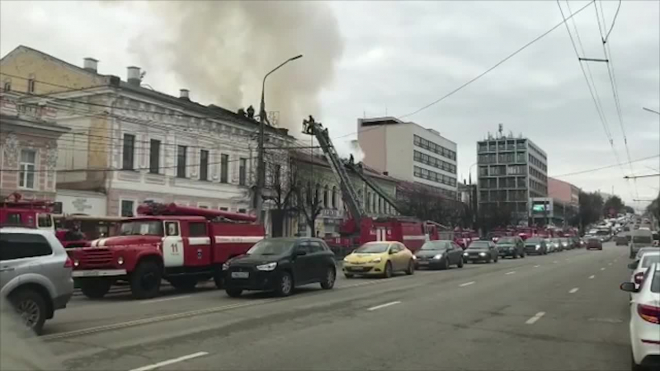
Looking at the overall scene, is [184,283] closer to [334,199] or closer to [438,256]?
[438,256]

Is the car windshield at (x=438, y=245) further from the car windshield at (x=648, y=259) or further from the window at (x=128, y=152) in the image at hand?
the car windshield at (x=648, y=259)

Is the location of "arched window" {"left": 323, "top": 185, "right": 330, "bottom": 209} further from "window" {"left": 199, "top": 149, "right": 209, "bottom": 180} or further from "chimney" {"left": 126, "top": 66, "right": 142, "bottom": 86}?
"chimney" {"left": 126, "top": 66, "right": 142, "bottom": 86}

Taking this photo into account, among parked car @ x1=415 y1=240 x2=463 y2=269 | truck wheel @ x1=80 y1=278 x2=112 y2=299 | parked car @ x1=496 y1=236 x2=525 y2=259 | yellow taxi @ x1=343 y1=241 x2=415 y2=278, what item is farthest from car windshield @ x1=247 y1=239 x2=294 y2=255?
parked car @ x1=496 y1=236 x2=525 y2=259

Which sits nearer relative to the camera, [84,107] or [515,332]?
[515,332]

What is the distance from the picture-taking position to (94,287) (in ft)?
54.1

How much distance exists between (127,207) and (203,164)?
7.45m

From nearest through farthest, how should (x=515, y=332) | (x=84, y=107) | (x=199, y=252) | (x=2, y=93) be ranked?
(x=515, y=332), (x=2, y=93), (x=199, y=252), (x=84, y=107)

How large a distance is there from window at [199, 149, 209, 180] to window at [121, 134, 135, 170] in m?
5.99

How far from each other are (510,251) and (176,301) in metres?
36.5

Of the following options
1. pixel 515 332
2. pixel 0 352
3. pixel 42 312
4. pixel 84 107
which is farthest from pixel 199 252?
pixel 0 352

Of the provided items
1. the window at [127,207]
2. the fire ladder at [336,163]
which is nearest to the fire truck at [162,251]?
the window at [127,207]

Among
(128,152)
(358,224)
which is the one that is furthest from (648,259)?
(128,152)

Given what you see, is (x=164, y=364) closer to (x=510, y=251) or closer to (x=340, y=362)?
(x=340, y=362)

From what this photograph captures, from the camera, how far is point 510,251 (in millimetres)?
47469
